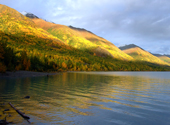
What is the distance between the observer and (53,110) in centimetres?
1487

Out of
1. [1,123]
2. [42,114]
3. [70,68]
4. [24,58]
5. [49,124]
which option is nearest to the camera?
[1,123]

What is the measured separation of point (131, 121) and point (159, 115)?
368 centimetres

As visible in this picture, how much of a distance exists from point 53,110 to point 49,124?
3753mm

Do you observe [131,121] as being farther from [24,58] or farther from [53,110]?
[24,58]

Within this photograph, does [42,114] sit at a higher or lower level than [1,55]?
lower

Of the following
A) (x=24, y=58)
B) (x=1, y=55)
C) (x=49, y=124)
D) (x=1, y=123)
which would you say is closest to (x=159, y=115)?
(x=49, y=124)

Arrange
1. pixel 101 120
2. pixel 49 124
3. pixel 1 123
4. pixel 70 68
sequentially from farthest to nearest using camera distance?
pixel 70 68 < pixel 101 120 < pixel 49 124 < pixel 1 123

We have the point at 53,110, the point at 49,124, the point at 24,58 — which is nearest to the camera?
the point at 49,124

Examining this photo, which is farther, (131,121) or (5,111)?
(5,111)

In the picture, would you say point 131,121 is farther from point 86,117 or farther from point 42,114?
point 42,114

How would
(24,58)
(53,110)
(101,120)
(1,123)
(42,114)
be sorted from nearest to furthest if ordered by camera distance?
(1,123) → (101,120) → (42,114) → (53,110) → (24,58)

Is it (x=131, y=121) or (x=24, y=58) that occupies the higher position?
(x=24, y=58)

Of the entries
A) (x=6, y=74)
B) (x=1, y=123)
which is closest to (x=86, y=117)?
(x=1, y=123)

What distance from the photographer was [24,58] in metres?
79.4
